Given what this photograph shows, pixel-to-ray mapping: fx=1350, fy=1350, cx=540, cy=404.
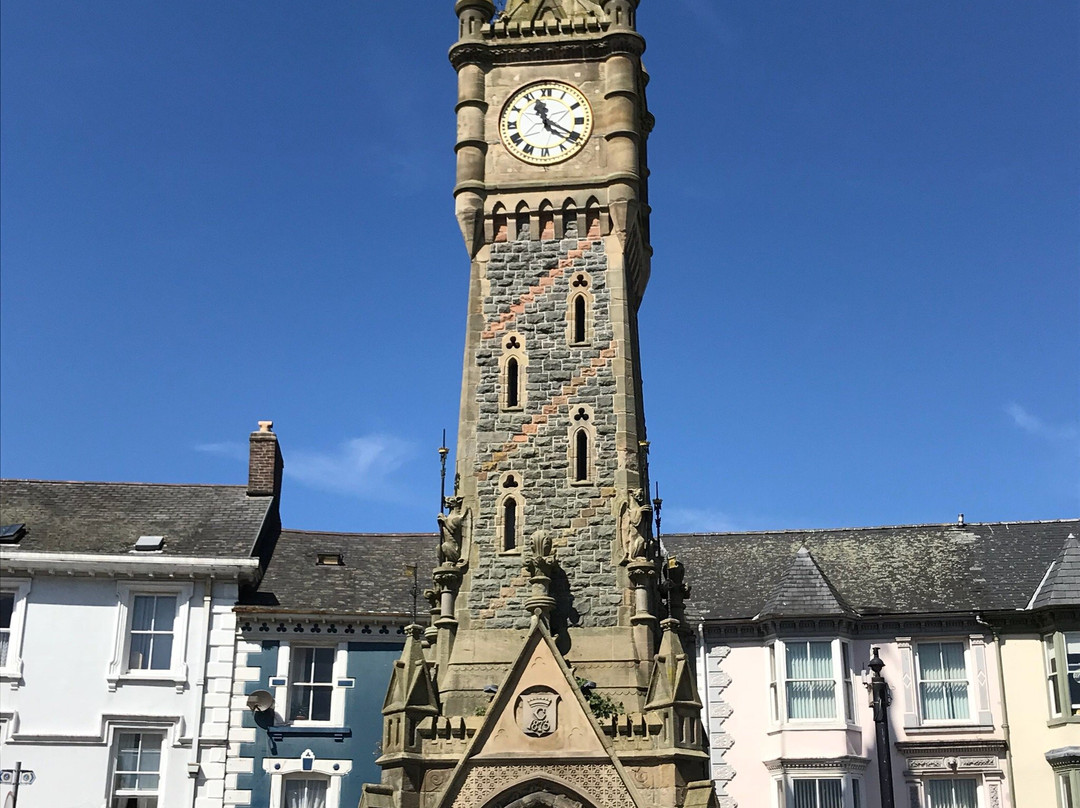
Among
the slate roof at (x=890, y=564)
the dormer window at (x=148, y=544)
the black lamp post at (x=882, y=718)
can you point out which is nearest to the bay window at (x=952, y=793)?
the slate roof at (x=890, y=564)

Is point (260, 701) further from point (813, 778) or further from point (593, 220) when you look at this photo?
point (593, 220)

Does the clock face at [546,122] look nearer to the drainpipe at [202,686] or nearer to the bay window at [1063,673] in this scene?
the drainpipe at [202,686]

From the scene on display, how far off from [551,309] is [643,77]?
6403 millimetres

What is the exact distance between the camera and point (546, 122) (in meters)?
28.4

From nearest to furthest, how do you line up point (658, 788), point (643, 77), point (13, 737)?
point (658, 788)
point (13, 737)
point (643, 77)

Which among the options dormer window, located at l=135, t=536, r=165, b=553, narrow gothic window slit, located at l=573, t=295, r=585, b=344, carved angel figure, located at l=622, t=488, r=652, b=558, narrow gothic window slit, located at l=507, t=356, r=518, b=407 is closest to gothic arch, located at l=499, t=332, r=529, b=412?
narrow gothic window slit, located at l=507, t=356, r=518, b=407

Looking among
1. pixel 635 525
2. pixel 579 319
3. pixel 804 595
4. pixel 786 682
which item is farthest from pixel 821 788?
pixel 579 319

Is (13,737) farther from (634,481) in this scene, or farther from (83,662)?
(634,481)

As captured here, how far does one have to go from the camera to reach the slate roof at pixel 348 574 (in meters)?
30.4

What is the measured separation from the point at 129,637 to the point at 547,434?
1037cm

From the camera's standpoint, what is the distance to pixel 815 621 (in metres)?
30.5

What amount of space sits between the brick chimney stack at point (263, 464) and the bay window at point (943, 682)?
15983 mm

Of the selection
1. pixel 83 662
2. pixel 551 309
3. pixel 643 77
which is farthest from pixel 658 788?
pixel 643 77

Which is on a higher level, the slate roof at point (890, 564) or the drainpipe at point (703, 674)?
the slate roof at point (890, 564)
